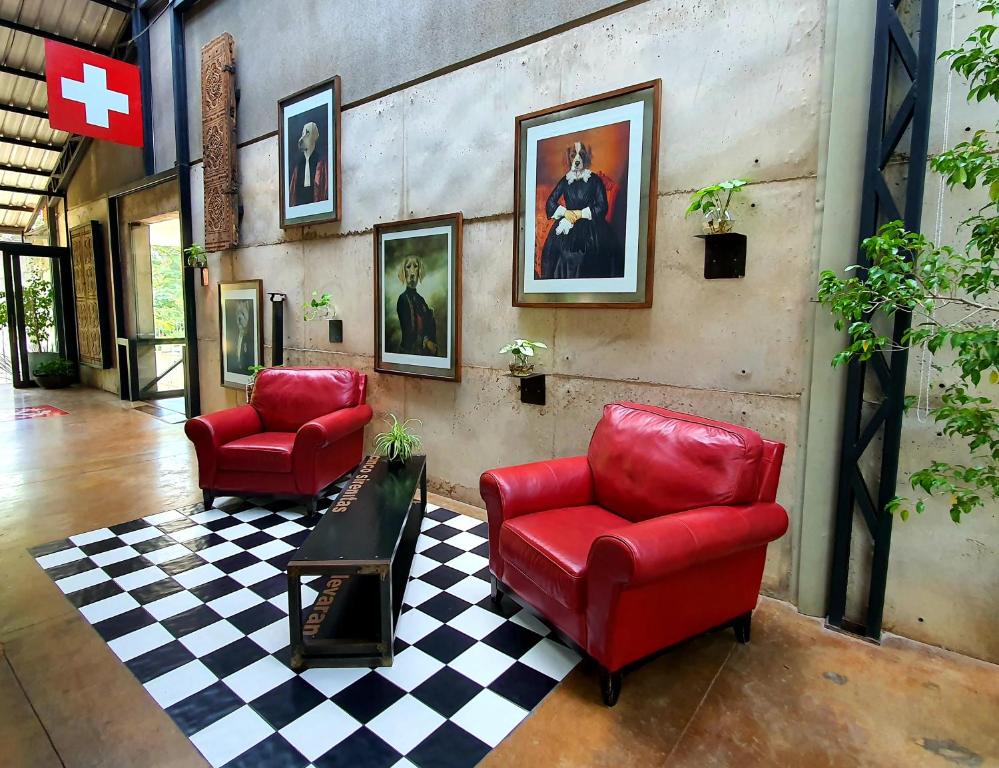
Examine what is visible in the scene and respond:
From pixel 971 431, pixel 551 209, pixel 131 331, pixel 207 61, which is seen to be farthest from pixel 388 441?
pixel 131 331

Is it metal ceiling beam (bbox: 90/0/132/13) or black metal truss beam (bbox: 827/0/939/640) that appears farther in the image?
metal ceiling beam (bbox: 90/0/132/13)

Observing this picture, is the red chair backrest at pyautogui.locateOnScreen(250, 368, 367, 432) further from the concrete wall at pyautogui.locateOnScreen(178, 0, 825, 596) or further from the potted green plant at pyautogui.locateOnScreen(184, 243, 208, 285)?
the potted green plant at pyautogui.locateOnScreen(184, 243, 208, 285)

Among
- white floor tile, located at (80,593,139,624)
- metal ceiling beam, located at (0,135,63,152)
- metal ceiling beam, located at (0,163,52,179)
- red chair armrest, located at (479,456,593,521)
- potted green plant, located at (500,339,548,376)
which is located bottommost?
white floor tile, located at (80,593,139,624)

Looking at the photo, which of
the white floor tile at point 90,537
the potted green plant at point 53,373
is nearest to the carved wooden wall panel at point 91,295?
the potted green plant at point 53,373

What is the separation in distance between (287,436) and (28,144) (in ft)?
29.1

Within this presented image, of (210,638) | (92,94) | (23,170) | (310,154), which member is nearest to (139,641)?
(210,638)

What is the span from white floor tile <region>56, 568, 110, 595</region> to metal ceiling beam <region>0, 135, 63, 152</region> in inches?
366

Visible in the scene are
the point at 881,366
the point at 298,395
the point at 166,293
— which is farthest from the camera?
the point at 166,293

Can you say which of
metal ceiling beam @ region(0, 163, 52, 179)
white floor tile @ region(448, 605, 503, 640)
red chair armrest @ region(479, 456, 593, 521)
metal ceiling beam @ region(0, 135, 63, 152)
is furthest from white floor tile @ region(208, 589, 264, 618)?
metal ceiling beam @ region(0, 163, 52, 179)

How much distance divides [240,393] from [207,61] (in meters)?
3.42

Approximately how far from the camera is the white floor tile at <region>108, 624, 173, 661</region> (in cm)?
221

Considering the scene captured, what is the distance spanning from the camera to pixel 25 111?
807 centimetres

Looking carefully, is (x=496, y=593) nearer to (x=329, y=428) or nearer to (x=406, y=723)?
(x=406, y=723)

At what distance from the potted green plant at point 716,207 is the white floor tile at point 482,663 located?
2145mm
